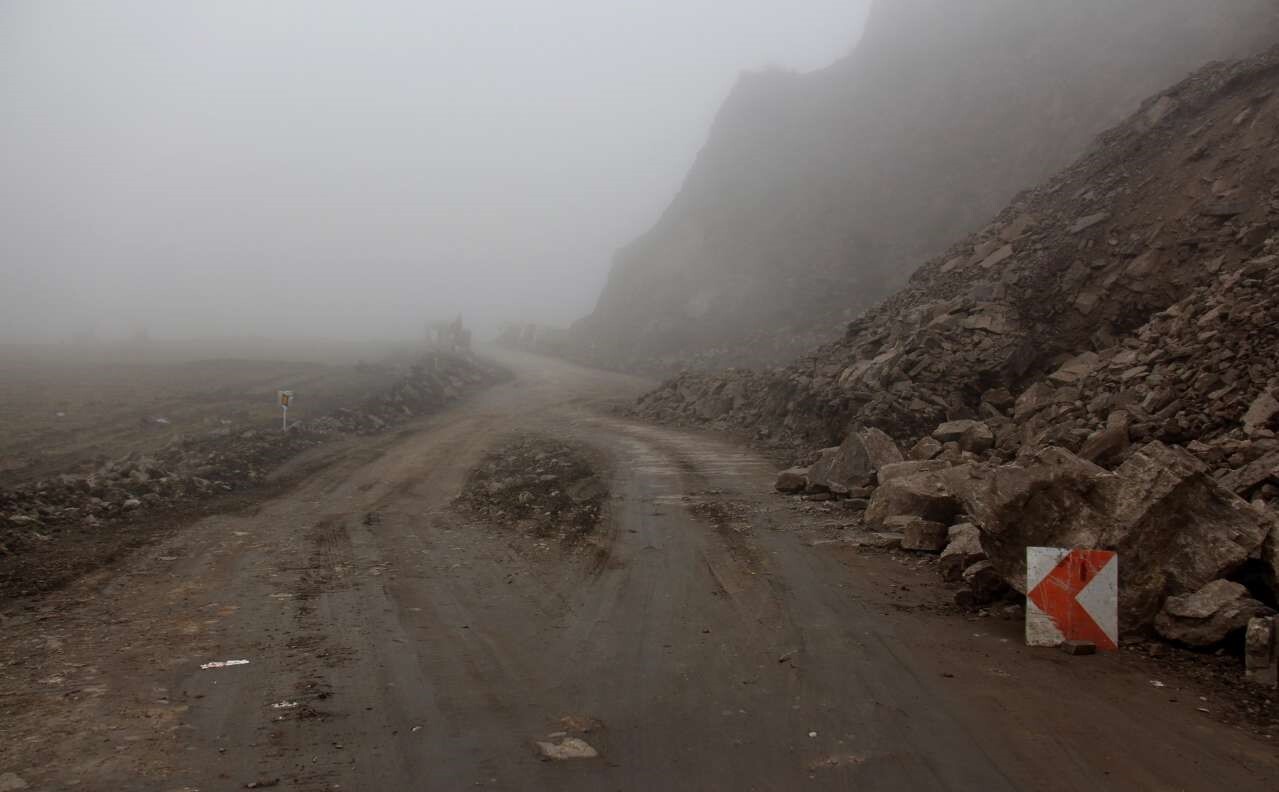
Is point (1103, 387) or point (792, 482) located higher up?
point (1103, 387)

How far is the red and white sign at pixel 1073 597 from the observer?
6.18 metres

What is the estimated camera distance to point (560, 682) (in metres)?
5.69

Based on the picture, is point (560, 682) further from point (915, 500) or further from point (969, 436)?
point (969, 436)

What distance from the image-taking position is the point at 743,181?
6081cm

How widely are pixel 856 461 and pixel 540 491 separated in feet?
17.1

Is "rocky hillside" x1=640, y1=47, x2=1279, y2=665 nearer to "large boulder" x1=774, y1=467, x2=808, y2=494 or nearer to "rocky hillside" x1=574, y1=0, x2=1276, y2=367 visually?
"large boulder" x1=774, y1=467, x2=808, y2=494

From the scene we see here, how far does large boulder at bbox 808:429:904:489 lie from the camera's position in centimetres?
1216

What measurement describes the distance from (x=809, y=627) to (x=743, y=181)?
189ft

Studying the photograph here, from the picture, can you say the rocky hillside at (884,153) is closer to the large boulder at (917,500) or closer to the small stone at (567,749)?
the large boulder at (917,500)

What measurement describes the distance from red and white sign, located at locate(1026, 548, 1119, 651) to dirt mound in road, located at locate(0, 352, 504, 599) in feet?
30.8

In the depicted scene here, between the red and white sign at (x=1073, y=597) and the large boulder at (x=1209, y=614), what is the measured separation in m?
0.37

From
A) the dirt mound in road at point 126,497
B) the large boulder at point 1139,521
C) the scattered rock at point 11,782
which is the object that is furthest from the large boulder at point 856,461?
the scattered rock at point 11,782

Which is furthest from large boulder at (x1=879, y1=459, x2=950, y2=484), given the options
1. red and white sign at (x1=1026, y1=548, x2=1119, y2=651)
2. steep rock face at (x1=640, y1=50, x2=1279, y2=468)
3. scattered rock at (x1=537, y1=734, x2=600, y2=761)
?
scattered rock at (x1=537, y1=734, x2=600, y2=761)

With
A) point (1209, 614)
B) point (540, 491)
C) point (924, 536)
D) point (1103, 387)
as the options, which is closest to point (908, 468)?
point (924, 536)
